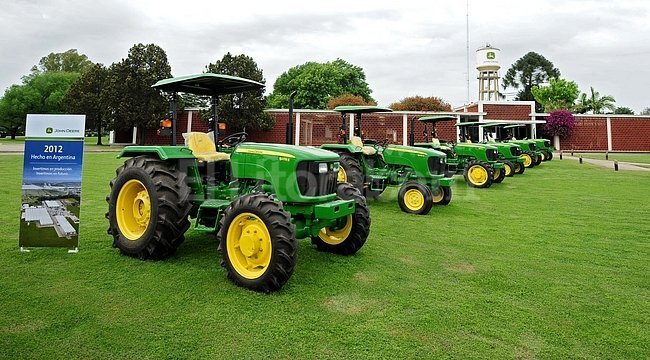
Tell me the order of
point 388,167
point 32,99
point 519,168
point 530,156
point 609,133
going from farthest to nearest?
point 32,99
point 609,133
point 530,156
point 519,168
point 388,167

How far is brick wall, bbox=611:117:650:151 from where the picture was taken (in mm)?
39312

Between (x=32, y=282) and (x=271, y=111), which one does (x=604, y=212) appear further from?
(x=271, y=111)

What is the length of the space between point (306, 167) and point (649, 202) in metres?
8.79

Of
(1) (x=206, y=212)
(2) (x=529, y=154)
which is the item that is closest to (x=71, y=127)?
(1) (x=206, y=212)

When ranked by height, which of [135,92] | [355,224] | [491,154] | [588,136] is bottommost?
[355,224]

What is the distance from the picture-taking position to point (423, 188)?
322 inches

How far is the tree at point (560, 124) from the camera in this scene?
125 feet

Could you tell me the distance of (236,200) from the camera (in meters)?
4.14

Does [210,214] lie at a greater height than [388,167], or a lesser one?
lesser

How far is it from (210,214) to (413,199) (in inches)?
179

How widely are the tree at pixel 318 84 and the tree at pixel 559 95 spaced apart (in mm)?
23176

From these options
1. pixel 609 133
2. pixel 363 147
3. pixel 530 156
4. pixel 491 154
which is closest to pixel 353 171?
pixel 363 147

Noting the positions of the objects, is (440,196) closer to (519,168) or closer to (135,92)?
(519,168)

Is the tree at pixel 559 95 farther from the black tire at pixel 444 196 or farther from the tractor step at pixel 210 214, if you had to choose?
the tractor step at pixel 210 214
